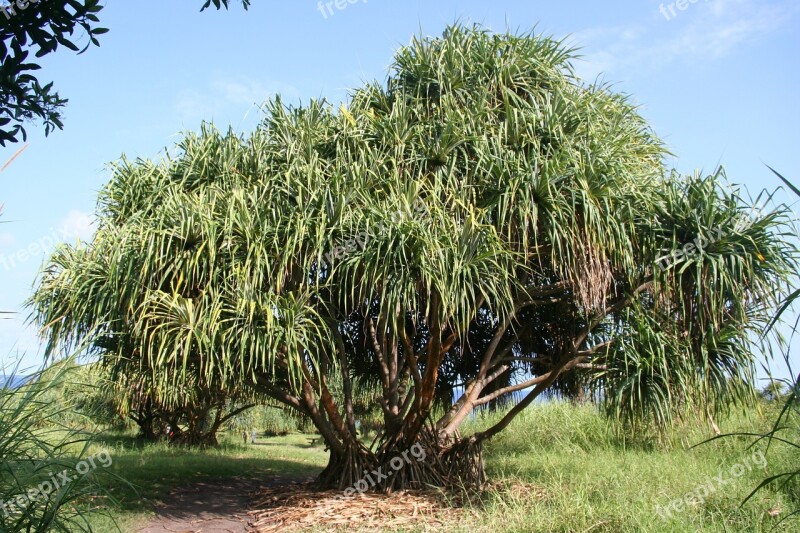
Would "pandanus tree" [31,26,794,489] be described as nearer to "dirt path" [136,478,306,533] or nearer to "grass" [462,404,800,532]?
"grass" [462,404,800,532]

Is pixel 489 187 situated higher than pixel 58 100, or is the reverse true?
pixel 489 187

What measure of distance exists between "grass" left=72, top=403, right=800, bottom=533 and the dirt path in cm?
19

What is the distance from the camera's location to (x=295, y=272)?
7254mm

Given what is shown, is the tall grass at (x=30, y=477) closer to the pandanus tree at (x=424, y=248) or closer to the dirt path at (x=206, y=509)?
the pandanus tree at (x=424, y=248)

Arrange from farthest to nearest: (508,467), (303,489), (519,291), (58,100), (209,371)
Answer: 1. (508,467)
2. (303,489)
3. (519,291)
4. (209,371)
5. (58,100)

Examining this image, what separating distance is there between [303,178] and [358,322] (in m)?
2.54

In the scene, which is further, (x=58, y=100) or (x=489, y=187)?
(x=489, y=187)

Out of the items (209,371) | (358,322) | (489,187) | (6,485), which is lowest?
(6,485)

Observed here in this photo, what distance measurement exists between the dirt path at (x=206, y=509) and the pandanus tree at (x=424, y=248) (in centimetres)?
122

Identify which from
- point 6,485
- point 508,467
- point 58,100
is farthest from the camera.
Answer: point 508,467

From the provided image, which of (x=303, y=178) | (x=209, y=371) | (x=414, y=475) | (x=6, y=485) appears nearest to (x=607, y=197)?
(x=303, y=178)

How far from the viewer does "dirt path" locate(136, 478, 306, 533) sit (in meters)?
7.14

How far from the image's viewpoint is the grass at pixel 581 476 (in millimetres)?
5594

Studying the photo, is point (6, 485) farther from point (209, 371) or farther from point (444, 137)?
point (444, 137)
